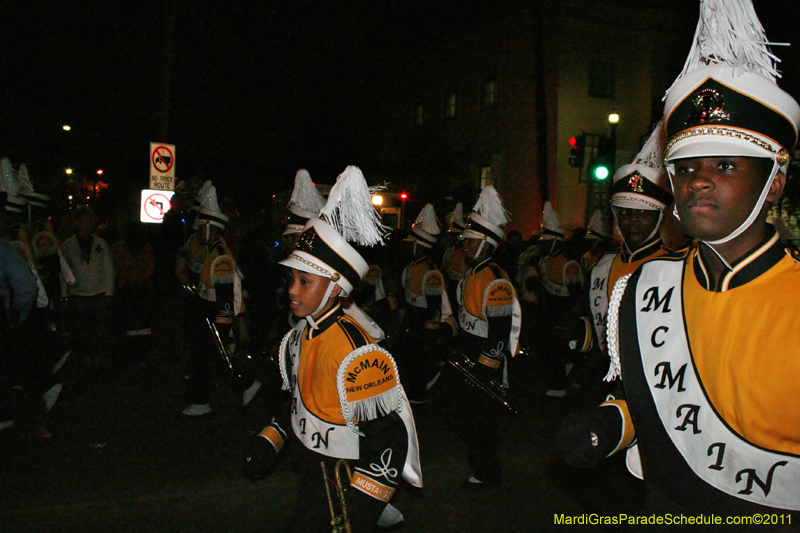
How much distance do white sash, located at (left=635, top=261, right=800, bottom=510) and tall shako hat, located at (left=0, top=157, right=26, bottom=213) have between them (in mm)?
7525

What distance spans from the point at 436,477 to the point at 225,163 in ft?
49.6

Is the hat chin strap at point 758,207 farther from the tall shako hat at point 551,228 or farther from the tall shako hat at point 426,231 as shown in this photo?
the tall shako hat at point 551,228

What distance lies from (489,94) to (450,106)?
9.81ft

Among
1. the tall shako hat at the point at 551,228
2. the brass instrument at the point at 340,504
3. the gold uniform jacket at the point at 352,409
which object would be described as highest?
the tall shako hat at the point at 551,228

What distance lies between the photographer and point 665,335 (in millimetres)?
1804

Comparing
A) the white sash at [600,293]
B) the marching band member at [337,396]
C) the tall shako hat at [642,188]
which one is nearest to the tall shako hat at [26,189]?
the marching band member at [337,396]

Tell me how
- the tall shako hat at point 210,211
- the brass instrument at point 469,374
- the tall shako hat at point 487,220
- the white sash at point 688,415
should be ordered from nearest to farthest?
the white sash at point 688,415
the brass instrument at point 469,374
the tall shako hat at point 487,220
the tall shako hat at point 210,211

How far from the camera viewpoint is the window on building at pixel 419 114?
2912cm

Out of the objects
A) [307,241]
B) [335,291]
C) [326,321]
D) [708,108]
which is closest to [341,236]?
[307,241]

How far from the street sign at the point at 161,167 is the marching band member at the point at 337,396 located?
9.47 meters

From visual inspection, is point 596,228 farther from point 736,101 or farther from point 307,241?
point 736,101

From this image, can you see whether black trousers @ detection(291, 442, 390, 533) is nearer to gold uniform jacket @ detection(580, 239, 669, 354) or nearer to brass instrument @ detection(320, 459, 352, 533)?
brass instrument @ detection(320, 459, 352, 533)

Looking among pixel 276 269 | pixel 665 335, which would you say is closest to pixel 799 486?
pixel 665 335

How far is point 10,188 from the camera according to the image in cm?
728
